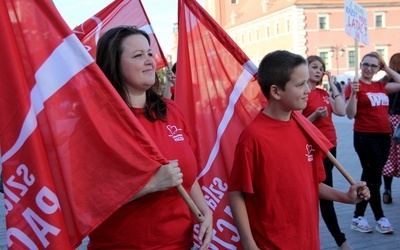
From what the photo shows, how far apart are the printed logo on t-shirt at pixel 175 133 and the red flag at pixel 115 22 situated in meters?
2.50

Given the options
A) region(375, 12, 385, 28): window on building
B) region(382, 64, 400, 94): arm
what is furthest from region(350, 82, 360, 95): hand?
region(375, 12, 385, 28): window on building

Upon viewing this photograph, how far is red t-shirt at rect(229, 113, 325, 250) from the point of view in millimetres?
2764

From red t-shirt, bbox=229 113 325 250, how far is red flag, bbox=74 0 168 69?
2.44 m

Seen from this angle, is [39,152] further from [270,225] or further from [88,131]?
[270,225]

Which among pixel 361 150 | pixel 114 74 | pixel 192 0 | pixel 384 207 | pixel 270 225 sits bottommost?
pixel 384 207

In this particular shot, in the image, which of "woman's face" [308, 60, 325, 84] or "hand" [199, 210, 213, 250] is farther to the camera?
"woman's face" [308, 60, 325, 84]

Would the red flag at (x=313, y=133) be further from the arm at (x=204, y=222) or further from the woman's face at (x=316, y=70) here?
the woman's face at (x=316, y=70)

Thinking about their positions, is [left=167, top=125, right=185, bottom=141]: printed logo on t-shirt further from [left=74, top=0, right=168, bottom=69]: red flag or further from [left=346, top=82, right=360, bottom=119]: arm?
[left=346, top=82, right=360, bottom=119]: arm

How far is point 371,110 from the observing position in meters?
5.98

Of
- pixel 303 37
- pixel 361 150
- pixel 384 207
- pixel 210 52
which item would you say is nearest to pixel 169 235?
pixel 210 52

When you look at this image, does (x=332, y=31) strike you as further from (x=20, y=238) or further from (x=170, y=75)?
(x=20, y=238)

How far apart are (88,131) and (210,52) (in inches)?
55.9

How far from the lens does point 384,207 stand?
23.7 feet

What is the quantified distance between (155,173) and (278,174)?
72 centimetres
